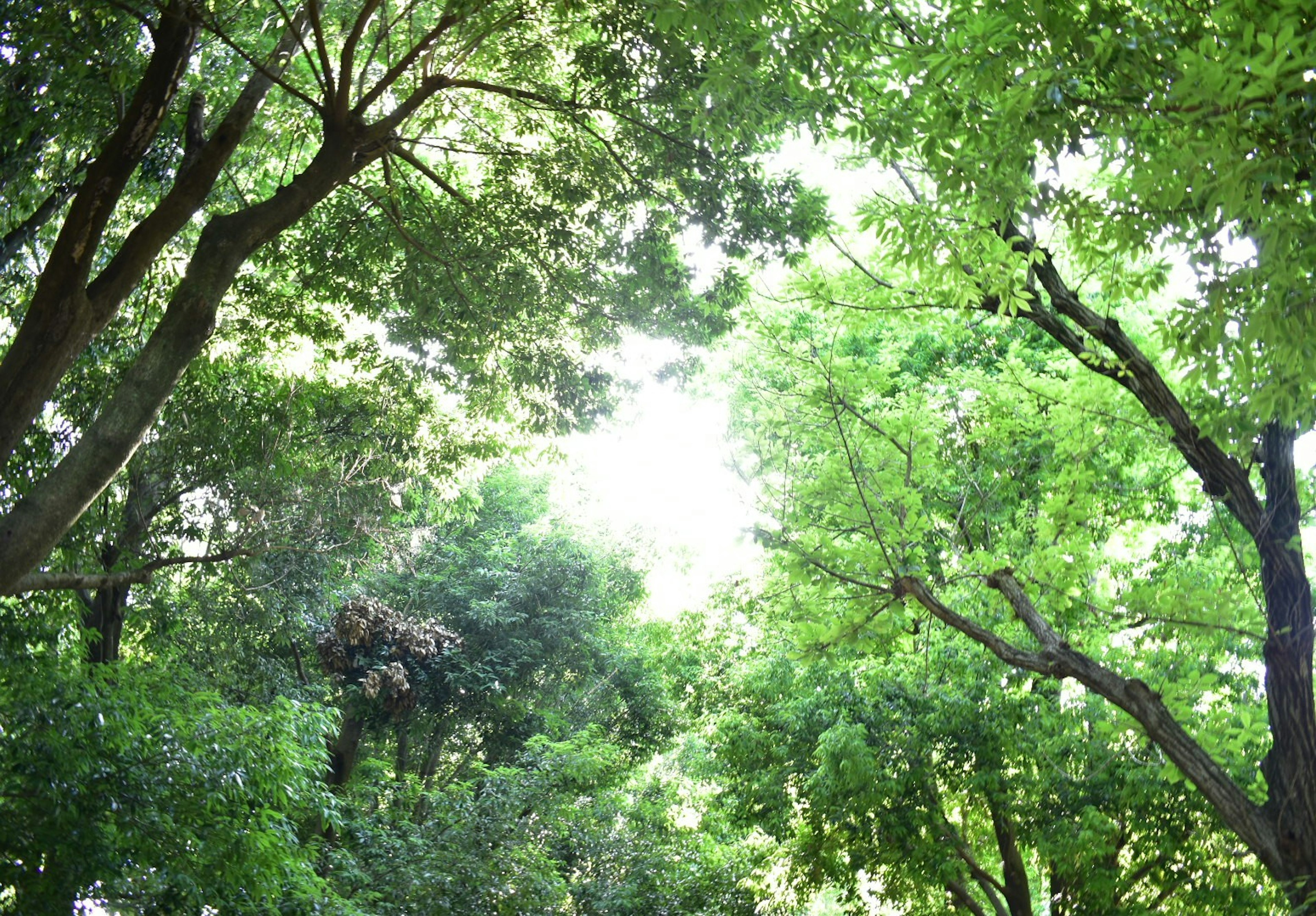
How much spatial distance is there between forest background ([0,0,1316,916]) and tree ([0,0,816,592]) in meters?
0.03

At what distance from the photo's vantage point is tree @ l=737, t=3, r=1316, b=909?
2.47 metres

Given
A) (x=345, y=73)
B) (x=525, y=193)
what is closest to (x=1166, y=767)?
(x=525, y=193)

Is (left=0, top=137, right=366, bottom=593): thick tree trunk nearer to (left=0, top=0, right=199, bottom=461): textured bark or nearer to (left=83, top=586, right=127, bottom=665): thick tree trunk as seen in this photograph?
(left=0, top=0, right=199, bottom=461): textured bark

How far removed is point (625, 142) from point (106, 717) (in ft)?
15.0

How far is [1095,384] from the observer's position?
6480 millimetres

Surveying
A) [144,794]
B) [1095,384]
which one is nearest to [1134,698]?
[1095,384]

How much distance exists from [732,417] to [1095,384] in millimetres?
3353

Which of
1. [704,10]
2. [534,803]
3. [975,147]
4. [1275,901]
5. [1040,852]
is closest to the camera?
[975,147]

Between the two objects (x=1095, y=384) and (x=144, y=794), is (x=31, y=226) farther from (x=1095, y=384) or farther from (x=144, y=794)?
(x=1095, y=384)

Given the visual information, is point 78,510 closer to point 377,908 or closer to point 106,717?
point 106,717

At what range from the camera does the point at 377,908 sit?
8680mm

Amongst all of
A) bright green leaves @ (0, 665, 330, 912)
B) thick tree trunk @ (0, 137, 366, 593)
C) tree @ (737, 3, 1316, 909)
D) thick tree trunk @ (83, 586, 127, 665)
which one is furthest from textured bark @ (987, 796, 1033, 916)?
thick tree trunk @ (0, 137, 366, 593)

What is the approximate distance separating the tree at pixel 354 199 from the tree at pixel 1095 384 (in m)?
1.17

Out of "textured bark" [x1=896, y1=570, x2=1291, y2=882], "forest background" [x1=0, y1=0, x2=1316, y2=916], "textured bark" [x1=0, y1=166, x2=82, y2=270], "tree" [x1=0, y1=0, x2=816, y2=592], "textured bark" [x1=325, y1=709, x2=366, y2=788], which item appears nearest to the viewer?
"forest background" [x1=0, y1=0, x2=1316, y2=916]
